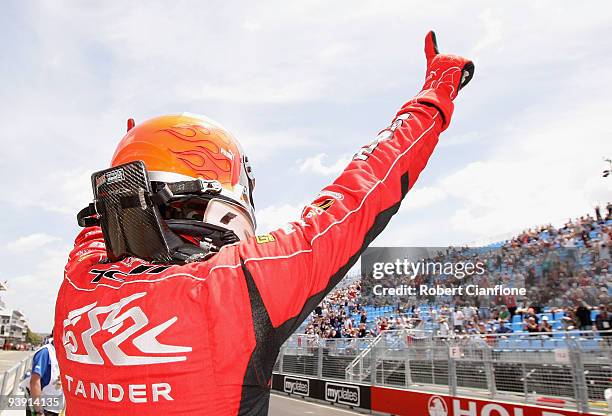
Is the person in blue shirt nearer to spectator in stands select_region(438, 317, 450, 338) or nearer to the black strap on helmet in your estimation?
the black strap on helmet

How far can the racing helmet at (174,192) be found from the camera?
4.13 ft

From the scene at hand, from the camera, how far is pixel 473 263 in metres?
20.9

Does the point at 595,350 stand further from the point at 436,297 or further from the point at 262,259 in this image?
the point at 436,297

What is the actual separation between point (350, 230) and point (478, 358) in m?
9.99

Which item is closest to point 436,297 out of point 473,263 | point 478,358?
point 473,263

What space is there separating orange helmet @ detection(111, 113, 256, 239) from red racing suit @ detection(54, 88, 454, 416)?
0.22 meters

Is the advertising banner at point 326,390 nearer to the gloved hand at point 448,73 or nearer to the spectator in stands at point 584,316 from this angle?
the spectator in stands at point 584,316

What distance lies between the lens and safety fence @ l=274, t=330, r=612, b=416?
7.97 meters

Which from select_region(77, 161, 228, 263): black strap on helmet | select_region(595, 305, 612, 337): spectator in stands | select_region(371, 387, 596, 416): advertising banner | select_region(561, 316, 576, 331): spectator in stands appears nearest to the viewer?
select_region(77, 161, 228, 263): black strap on helmet

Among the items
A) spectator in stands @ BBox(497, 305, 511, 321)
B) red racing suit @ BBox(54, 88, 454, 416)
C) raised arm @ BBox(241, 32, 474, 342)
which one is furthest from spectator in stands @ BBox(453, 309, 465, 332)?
red racing suit @ BBox(54, 88, 454, 416)

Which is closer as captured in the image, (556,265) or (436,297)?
(556,265)

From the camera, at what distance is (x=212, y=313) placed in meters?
1.11

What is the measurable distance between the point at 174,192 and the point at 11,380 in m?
10.1

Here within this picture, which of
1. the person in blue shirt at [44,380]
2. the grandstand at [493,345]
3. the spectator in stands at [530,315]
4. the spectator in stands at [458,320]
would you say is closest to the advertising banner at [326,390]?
the grandstand at [493,345]
